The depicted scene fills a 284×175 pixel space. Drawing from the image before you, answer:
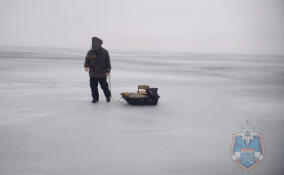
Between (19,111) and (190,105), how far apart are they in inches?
148

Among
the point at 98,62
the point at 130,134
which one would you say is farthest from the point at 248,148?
the point at 98,62

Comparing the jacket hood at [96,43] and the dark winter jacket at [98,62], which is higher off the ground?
the jacket hood at [96,43]

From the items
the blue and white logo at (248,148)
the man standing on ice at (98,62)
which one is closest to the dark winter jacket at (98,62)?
the man standing on ice at (98,62)

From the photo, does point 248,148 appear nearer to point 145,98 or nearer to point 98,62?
point 145,98

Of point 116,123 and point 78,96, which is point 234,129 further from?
point 78,96

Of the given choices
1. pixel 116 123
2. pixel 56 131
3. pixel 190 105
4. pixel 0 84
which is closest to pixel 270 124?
pixel 190 105

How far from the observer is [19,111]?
19.4 feet

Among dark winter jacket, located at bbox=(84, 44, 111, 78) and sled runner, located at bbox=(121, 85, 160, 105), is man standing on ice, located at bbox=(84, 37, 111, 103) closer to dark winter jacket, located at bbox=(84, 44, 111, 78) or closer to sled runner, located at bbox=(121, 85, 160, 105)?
dark winter jacket, located at bbox=(84, 44, 111, 78)

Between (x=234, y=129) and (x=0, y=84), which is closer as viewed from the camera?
(x=234, y=129)

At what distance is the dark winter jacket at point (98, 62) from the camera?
6492mm

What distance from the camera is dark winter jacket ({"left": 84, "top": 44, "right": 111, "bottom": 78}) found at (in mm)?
6492

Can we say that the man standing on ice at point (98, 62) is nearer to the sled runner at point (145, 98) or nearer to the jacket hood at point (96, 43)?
the jacket hood at point (96, 43)

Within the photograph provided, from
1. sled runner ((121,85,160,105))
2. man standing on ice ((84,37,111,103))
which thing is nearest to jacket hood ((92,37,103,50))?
man standing on ice ((84,37,111,103))

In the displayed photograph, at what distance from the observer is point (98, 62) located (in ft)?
21.4
